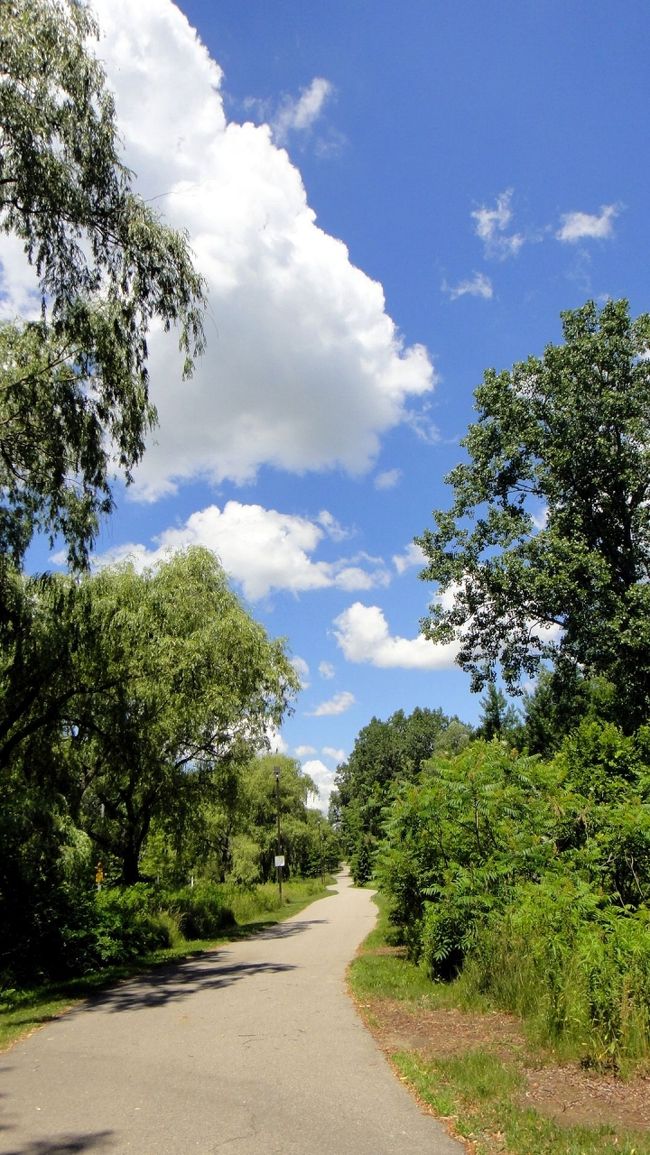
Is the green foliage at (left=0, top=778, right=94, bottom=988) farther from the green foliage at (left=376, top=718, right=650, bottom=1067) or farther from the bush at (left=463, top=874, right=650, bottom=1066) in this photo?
the bush at (left=463, top=874, right=650, bottom=1066)

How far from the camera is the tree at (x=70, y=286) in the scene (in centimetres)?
918

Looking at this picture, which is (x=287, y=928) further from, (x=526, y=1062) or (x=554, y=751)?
(x=526, y=1062)

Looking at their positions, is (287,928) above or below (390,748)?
below

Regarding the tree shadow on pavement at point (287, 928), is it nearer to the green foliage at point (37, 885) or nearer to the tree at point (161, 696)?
the tree at point (161, 696)

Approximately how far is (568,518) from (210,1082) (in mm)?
19878

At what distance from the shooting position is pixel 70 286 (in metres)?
10.7

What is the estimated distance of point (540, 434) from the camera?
23.7 metres

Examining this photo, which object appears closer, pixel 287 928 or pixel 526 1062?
pixel 526 1062

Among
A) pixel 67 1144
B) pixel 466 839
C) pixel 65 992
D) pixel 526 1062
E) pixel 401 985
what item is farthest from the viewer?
pixel 65 992

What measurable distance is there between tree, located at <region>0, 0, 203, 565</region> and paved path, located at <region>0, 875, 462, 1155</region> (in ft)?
24.3

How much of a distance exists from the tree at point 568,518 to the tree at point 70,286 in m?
13.5

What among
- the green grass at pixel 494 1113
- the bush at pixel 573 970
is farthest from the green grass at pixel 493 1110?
the bush at pixel 573 970

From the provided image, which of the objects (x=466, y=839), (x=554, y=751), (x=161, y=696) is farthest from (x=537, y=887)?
(x=554, y=751)

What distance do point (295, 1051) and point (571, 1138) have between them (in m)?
3.57
